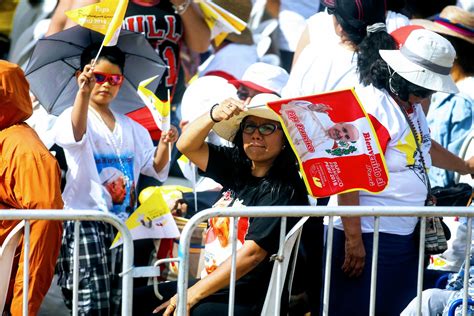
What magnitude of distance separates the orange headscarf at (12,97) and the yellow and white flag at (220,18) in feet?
7.50

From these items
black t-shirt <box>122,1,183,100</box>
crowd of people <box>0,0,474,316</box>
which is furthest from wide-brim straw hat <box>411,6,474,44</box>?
black t-shirt <box>122,1,183,100</box>

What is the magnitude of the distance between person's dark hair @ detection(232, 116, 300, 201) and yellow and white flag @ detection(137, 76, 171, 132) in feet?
3.46

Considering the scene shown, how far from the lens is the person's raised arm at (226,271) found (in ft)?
16.8

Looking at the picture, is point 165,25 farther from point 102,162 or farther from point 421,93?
point 421,93

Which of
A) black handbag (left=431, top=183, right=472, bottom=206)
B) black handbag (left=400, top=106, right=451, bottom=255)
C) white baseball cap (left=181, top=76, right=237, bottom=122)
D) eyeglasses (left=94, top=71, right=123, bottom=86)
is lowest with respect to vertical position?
black handbag (left=431, top=183, right=472, bottom=206)

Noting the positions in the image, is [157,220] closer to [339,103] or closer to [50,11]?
[339,103]

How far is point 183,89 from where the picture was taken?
8.57 m

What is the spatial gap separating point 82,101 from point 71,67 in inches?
20.6

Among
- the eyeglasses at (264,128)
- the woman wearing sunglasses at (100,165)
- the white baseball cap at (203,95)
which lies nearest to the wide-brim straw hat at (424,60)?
the eyeglasses at (264,128)

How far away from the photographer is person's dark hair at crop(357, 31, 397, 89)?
5652 millimetres

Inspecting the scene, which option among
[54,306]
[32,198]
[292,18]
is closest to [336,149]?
[32,198]

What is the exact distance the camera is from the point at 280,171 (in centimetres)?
542

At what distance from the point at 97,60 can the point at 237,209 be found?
2.21 m

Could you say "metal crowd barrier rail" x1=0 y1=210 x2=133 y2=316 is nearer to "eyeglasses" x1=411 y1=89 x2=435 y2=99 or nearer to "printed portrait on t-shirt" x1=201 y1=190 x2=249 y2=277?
"printed portrait on t-shirt" x1=201 y1=190 x2=249 y2=277
